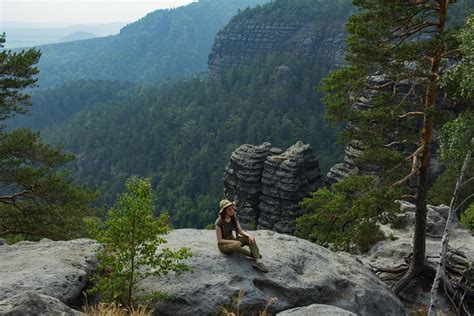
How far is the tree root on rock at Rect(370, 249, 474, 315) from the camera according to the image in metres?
14.4

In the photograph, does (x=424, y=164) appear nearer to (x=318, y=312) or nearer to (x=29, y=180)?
(x=318, y=312)

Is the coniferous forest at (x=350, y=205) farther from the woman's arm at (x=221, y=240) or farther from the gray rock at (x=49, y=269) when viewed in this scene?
the gray rock at (x=49, y=269)

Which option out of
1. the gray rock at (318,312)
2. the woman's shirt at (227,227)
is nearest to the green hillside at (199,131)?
the woman's shirt at (227,227)

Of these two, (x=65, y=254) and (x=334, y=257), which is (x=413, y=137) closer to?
(x=334, y=257)

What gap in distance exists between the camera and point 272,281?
1078 centimetres

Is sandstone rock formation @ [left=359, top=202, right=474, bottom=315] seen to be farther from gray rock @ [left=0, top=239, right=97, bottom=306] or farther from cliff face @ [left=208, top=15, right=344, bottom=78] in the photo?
cliff face @ [left=208, top=15, right=344, bottom=78]

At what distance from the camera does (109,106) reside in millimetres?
188375

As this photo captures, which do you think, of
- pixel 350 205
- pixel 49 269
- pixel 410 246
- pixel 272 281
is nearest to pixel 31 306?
pixel 49 269

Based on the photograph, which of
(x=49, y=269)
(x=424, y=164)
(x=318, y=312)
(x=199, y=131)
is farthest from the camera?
(x=199, y=131)

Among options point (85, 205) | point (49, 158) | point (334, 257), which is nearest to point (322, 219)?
point (334, 257)

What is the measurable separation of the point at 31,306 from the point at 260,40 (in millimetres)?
Result: 184683

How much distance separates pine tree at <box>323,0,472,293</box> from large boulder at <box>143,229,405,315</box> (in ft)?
10.5

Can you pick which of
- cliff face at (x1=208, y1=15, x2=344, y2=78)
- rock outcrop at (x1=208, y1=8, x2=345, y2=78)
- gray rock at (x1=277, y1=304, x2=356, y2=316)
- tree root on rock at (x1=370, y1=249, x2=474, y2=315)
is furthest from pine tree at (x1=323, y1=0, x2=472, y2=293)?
rock outcrop at (x1=208, y1=8, x2=345, y2=78)

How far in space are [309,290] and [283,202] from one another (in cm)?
3753
